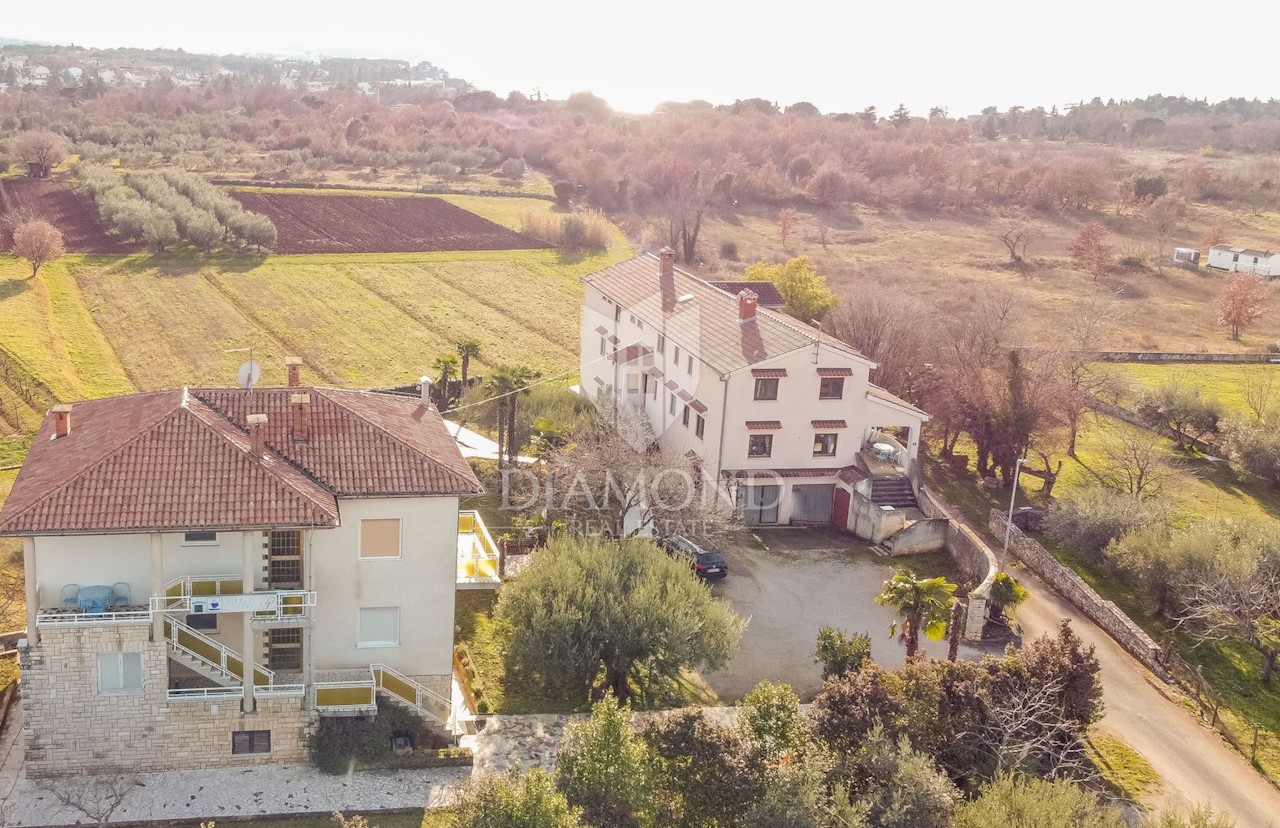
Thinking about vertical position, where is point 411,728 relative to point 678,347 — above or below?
below

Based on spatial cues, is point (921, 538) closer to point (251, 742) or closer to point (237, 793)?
point (251, 742)

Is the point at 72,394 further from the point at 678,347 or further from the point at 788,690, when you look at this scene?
the point at 788,690

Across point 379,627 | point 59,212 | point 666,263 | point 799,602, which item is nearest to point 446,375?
point 666,263

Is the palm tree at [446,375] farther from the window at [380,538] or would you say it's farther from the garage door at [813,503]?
the window at [380,538]

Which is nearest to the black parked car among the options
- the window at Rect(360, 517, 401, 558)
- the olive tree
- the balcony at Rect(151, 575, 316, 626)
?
the olive tree

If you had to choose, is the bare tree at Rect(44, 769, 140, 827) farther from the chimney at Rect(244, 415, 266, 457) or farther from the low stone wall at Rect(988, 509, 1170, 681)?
the low stone wall at Rect(988, 509, 1170, 681)

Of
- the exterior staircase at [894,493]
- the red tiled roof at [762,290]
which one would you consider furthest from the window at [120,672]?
the red tiled roof at [762,290]

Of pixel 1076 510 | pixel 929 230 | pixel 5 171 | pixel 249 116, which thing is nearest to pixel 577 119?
pixel 249 116
